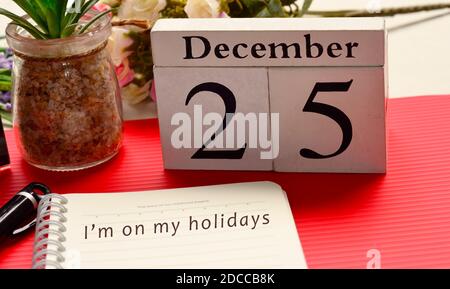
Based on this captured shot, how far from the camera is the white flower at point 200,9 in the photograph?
1.08m

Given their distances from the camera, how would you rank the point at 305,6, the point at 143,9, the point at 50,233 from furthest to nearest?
the point at 305,6, the point at 143,9, the point at 50,233

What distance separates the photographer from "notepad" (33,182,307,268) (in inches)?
33.6

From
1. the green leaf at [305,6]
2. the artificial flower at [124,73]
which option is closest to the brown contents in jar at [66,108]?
the artificial flower at [124,73]

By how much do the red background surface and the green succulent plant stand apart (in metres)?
0.17

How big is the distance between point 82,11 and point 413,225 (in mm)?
Result: 438

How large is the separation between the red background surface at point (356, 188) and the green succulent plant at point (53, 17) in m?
0.17

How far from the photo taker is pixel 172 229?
2.96ft

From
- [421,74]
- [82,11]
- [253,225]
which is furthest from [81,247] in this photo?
[421,74]

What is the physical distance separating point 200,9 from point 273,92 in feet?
0.57

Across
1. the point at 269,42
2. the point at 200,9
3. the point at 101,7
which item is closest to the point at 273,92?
the point at 269,42

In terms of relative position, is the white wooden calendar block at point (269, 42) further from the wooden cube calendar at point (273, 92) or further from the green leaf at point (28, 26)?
the green leaf at point (28, 26)

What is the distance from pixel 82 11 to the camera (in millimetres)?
999

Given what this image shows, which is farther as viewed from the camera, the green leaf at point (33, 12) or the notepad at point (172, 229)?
the green leaf at point (33, 12)

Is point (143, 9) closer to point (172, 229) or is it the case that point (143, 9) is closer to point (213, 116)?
point (213, 116)
